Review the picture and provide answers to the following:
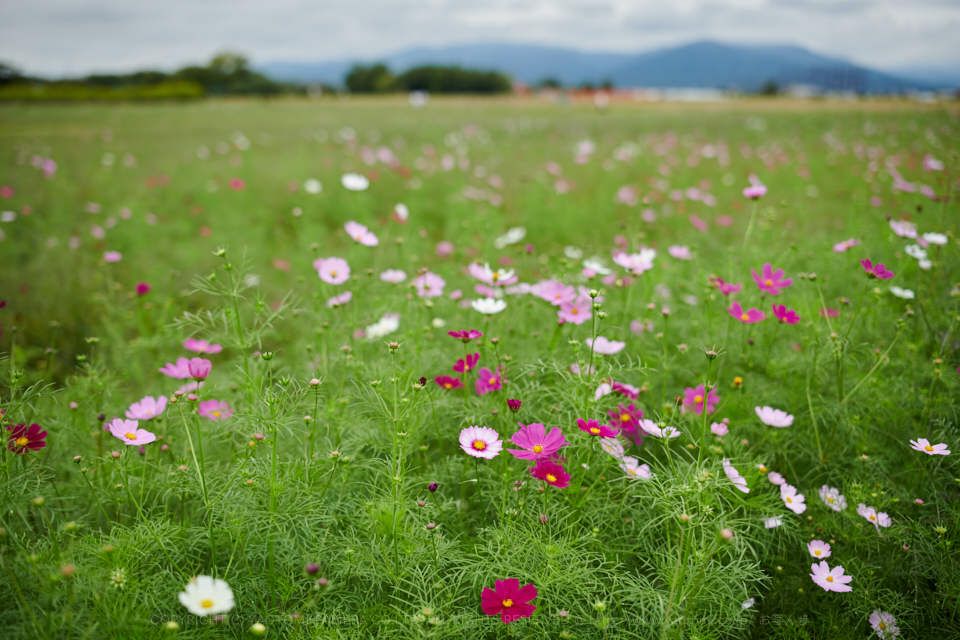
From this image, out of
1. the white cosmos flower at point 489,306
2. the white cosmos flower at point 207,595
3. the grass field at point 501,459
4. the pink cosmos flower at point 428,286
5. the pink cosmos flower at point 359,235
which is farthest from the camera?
the pink cosmos flower at point 359,235


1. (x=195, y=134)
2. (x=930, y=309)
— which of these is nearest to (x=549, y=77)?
(x=195, y=134)

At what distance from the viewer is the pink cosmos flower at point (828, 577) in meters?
1.09

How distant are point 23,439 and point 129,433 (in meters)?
0.18

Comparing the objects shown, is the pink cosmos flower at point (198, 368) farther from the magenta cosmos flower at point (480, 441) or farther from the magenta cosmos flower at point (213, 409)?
the magenta cosmos flower at point (480, 441)

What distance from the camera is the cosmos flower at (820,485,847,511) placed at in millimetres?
1241

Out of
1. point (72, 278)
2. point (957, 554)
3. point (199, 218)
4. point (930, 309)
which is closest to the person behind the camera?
point (957, 554)

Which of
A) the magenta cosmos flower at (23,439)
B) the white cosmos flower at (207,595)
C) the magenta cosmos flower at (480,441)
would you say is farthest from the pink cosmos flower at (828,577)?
the magenta cosmos flower at (23,439)

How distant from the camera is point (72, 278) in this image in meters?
2.98

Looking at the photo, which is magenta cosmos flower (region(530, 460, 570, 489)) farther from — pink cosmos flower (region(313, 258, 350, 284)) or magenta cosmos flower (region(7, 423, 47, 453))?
magenta cosmos flower (region(7, 423, 47, 453))

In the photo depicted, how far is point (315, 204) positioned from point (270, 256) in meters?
1.18

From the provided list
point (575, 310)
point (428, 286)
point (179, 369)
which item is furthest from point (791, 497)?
point (179, 369)

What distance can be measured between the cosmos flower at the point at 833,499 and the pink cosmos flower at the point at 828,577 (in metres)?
0.15

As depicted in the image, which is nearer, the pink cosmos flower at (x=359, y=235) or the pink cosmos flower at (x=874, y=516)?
the pink cosmos flower at (x=874, y=516)

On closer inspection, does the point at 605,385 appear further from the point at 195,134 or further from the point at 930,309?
the point at 195,134
